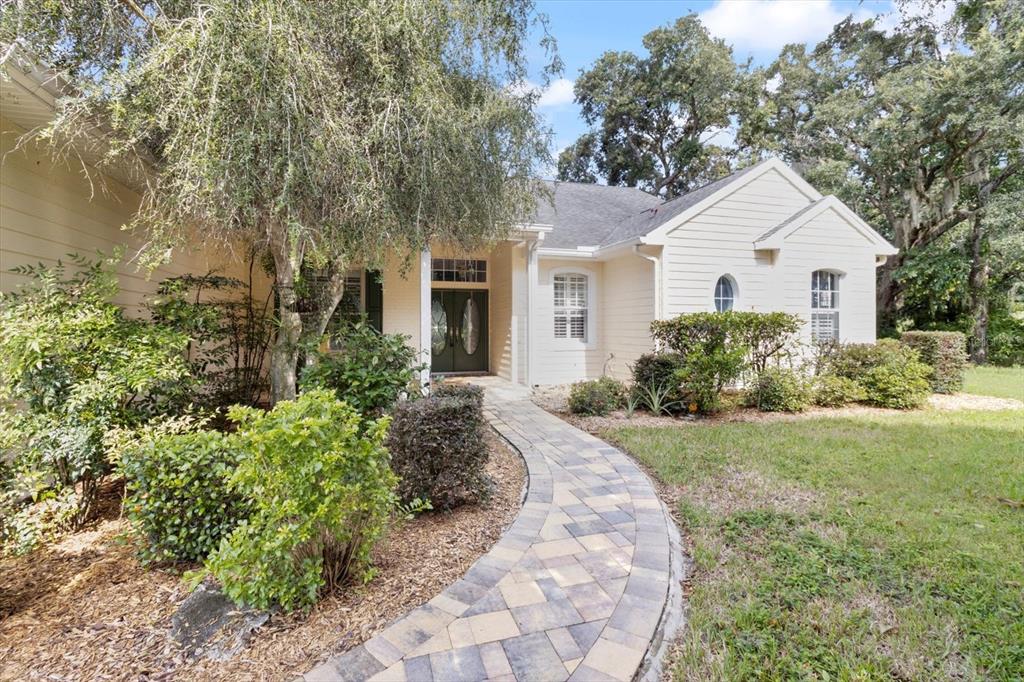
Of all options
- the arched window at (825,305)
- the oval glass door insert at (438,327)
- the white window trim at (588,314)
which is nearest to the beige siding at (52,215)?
the oval glass door insert at (438,327)

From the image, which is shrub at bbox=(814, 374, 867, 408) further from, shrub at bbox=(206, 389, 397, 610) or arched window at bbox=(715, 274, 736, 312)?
shrub at bbox=(206, 389, 397, 610)

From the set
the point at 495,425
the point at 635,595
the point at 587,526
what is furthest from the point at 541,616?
the point at 495,425

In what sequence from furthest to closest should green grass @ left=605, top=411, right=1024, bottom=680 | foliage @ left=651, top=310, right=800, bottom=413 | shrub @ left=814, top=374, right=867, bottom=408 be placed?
shrub @ left=814, top=374, right=867, bottom=408 < foliage @ left=651, top=310, right=800, bottom=413 < green grass @ left=605, top=411, right=1024, bottom=680

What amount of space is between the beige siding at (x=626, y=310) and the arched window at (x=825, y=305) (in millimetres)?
3949

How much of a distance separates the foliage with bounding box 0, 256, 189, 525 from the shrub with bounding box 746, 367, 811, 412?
7.91m

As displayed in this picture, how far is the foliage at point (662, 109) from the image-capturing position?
71.6 ft

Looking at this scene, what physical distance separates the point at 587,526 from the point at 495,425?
3.29 m

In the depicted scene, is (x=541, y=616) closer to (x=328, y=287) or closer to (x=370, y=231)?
(x=370, y=231)

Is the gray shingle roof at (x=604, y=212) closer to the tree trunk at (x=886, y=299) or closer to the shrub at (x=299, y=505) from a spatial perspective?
the shrub at (x=299, y=505)

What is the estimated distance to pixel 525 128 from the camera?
5.83 metres

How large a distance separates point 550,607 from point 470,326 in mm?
9893

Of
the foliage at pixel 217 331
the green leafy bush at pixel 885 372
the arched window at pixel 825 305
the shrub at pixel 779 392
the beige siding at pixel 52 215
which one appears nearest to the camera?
the beige siding at pixel 52 215

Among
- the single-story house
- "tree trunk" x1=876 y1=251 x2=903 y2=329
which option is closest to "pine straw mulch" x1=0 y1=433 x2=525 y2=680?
the single-story house

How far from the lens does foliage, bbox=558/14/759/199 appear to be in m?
21.8
